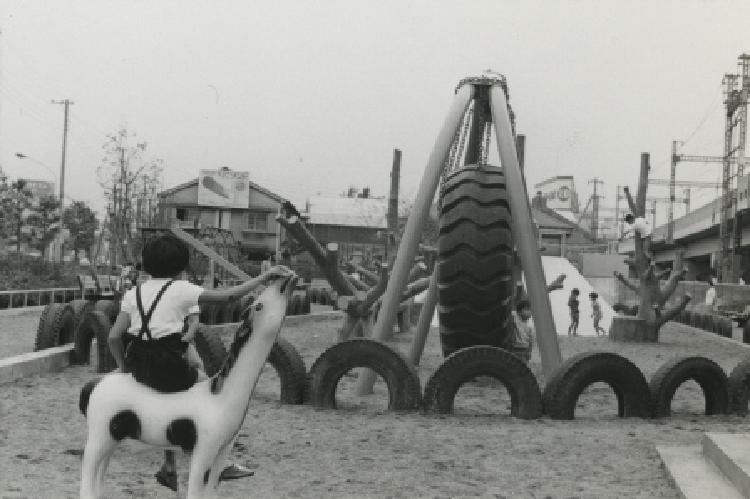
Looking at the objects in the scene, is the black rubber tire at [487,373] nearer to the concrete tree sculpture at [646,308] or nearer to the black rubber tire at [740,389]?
the black rubber tire at [740,389]

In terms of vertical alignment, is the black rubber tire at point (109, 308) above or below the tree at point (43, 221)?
below

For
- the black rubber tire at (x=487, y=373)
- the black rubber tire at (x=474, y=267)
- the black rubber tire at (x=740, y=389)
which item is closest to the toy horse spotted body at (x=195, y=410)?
the black rubber tire at (x=487, y=373)

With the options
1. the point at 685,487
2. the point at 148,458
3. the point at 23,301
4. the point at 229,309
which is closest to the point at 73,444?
the point at 148,458

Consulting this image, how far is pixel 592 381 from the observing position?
8.69m

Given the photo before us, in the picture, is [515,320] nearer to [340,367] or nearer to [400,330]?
[340,367]

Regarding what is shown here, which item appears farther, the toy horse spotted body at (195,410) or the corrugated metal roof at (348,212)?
the corrugated metal roof at (348,212)

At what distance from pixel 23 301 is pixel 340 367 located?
1819 centimetres

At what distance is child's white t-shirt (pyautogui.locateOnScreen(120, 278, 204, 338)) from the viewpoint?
14.2 feet

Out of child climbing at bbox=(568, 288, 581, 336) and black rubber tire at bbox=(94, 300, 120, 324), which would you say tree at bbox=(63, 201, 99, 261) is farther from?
black rubber tire at bbox=(94, 300, 120, 324)

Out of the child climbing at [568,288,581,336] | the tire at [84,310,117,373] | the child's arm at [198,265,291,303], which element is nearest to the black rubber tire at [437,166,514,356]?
the tire at [84,310,117,373]

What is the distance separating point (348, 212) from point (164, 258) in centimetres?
7858

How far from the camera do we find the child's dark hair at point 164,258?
445 cm

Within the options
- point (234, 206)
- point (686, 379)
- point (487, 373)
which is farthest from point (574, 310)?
point (234, 206)

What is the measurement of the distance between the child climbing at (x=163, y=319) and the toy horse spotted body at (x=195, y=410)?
0.22 ft
